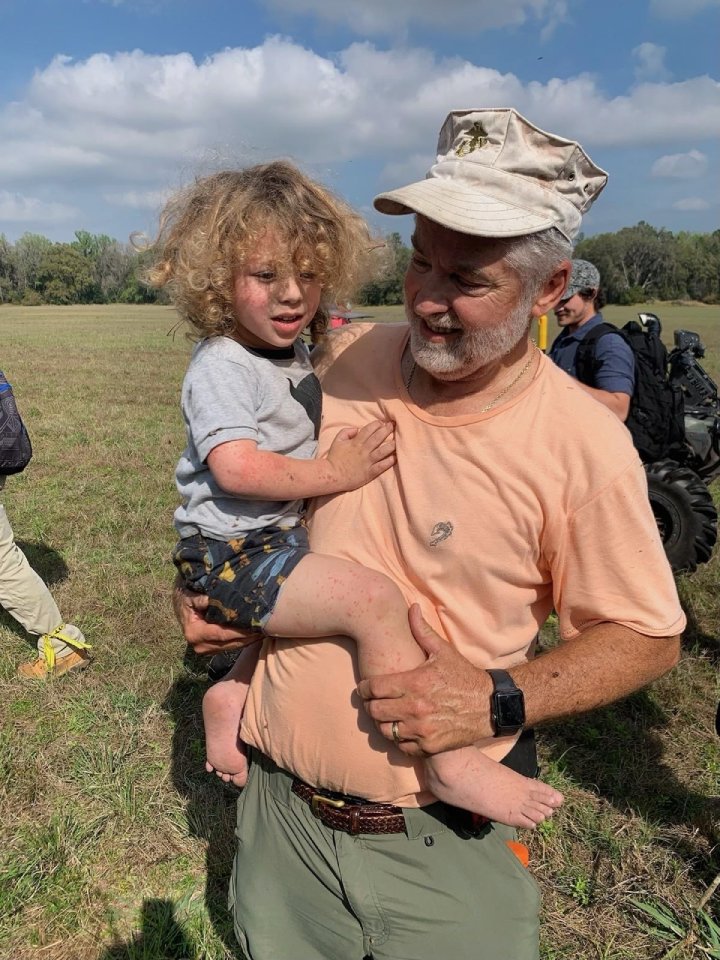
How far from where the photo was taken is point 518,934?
1777mm

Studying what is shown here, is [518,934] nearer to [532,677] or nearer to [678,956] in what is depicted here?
[532,677]

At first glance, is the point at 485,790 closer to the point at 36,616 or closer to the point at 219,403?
the point at 219,403

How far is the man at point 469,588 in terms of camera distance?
5.59 ft

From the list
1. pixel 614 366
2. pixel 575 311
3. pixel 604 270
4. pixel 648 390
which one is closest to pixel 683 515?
pixel 648 390

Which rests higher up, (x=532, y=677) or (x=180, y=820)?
(x=532, y=677)

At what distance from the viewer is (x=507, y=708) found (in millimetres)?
1695

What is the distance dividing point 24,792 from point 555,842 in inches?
101

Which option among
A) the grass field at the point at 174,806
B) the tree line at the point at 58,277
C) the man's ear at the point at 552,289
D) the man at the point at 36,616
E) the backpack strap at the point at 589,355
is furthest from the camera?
the tree line at the point at 58,277

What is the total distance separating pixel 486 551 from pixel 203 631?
34.9 inches

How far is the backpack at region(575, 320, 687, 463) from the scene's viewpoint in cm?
538

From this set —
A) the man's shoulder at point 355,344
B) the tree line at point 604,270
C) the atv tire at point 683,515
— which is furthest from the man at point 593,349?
the tree line at point 604,270

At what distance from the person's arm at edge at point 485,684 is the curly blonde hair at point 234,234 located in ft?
3.64

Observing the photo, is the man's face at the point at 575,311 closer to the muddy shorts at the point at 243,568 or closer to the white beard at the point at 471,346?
the white beard at the point at 471,346

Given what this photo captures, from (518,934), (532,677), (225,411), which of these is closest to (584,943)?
(518,934)
